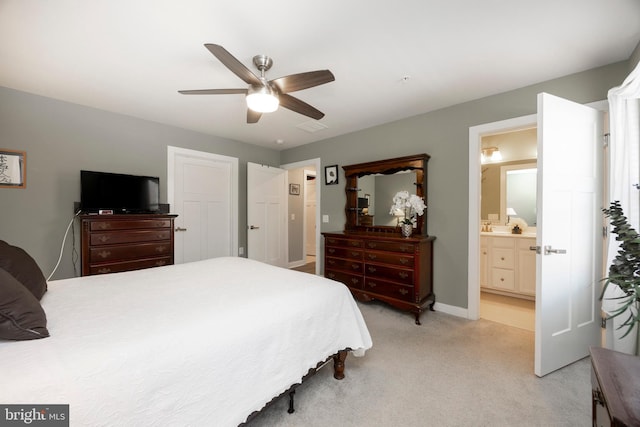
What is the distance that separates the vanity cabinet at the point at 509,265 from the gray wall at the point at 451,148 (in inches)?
48.4

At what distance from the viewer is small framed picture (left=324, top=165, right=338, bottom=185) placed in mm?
4258

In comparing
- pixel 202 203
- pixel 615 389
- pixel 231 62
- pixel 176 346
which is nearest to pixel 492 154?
pixel 615 389

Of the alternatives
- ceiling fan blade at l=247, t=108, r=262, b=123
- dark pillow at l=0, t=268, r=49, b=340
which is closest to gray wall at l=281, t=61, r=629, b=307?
ceiling fan blade at l=247, t=108, r=262, b=123

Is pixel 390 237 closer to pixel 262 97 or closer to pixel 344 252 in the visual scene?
pixel 344 252

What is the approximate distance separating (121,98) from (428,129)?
361cm

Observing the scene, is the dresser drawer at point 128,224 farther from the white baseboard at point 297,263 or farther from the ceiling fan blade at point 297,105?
the white baseboard at point 297,263

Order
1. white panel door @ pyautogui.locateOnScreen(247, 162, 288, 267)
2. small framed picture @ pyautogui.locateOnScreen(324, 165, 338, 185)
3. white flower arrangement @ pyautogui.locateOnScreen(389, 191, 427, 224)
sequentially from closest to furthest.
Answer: white flower arrangement @ pyautogui.locateOnScreen(389, 191, 427, 224)
small framed picture @ pyautogui.locateOnScreen(324, 165, 338, 185)
white panel door @ pyautogui.locateOnScreen(247, 162, 288, 267)

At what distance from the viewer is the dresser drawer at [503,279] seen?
11.9 feet

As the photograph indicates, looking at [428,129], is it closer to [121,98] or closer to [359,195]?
[359,195]

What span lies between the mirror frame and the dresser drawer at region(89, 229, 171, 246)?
8.26ft

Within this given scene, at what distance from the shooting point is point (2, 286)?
3.13 ft

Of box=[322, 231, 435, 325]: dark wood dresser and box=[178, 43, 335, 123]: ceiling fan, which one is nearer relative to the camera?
box=[178, 43, 335, 123]: ceiling fan

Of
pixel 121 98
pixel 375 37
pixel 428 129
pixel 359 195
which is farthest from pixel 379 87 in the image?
pixel 121 98

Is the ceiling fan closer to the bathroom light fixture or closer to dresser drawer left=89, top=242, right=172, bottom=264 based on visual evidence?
dresser drawer left=89, top=242, right=172, bottom=264
